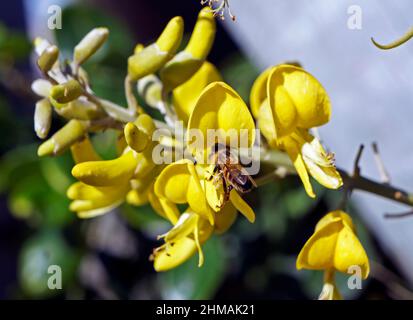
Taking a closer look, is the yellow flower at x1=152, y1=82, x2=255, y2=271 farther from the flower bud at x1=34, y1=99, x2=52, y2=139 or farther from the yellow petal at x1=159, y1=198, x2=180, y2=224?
the flower bud at x1=34, y1=99, x2=52, y2=139

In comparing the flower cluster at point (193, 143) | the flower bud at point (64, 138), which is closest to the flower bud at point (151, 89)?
the flower cluster at point (193, 143)

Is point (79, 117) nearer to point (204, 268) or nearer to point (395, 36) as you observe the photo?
point (204, 268)

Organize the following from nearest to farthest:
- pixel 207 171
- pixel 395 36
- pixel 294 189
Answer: pixel 207 171
pixel 395 36
pixel 294 189

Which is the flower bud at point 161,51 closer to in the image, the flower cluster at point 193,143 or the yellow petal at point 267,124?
the flower cluster at point 193,143

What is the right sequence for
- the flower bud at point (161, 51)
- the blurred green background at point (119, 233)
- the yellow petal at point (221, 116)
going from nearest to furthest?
the yellow petal at point (221, 116), the flower bud at point (161, 51), the blurred green background at point (119, 233)

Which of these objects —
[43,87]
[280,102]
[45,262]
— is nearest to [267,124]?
[280,102]

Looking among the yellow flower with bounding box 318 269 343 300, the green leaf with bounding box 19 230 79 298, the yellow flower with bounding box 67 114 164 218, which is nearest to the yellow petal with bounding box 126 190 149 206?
the yellow flower with bounding box 67 114 164 218
